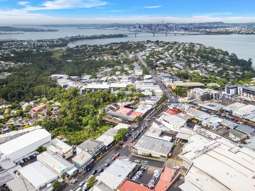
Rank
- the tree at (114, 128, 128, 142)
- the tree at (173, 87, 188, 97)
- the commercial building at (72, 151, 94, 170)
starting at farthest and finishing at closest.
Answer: the tree at (173, 87, 188, 97) < the tree at (114, 128, 128, 142) < the commercial building at (72, 151, 94, 170)

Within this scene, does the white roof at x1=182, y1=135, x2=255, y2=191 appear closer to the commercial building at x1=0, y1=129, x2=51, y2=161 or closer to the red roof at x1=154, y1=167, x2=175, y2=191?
the red roof at x1=154, y1=167, x2=175, y2=191

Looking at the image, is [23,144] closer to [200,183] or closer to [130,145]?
[130,145]

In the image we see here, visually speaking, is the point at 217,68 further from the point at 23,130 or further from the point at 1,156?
the point at 1,156

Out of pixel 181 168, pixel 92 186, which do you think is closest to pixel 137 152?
pixel 181 168

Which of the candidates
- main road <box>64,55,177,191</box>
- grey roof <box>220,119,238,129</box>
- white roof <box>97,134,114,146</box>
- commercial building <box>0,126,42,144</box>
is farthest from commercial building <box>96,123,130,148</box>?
grey roof <box>220,119,238,129</box>

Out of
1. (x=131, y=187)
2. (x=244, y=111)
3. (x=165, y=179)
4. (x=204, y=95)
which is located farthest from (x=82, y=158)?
(x=204, y=95)

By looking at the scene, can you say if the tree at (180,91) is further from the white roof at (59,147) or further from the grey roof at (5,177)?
the grey roof at (5,177)

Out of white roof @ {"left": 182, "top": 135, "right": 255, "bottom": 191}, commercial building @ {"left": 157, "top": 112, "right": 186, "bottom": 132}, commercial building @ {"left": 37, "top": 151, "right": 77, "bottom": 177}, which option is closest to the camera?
white roof @ {"left": 182, "top": 135, "right": 255, "bottom": 191}
